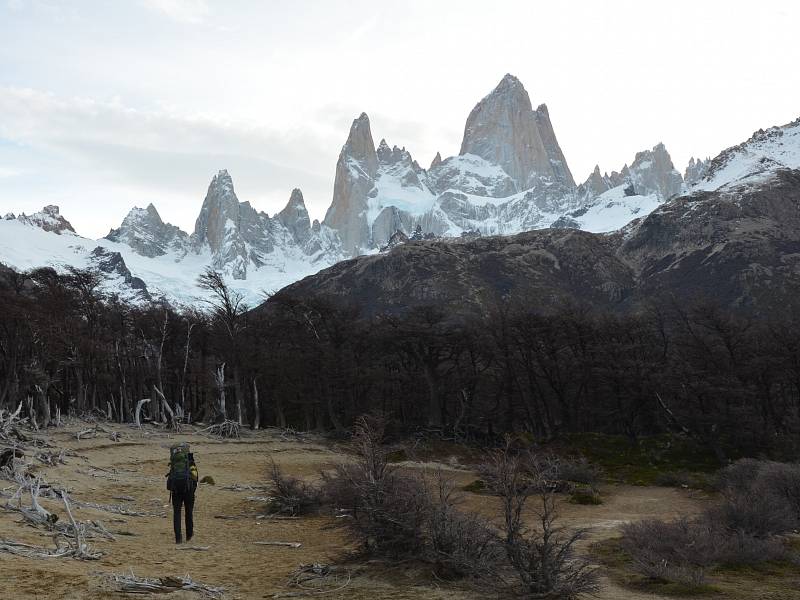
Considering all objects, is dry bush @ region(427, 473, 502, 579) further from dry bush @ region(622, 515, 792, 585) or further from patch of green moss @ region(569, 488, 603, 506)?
patch of green moss @ region(569, 488, 603, 506)

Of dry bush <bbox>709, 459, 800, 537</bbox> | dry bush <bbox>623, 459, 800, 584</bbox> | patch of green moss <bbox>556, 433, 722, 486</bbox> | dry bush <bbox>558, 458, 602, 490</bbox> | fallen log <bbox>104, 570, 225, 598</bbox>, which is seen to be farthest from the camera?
patch of green moss <bbox>556, 433, 722, 486</bbox>

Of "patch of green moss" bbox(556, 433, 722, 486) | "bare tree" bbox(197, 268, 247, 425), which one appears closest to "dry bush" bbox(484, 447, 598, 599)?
"patch of green moss" bbox(556, 433, 722, 486)

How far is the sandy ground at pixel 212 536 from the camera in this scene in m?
8.54

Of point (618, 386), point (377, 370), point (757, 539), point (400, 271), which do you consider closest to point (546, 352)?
point (618, 386)

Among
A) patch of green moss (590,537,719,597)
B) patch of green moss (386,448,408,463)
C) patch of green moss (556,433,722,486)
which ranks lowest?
patch of green moss (556,433,722,486)

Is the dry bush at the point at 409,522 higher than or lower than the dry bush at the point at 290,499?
higher

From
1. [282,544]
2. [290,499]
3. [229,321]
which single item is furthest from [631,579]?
[229,321]

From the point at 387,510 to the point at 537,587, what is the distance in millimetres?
2824

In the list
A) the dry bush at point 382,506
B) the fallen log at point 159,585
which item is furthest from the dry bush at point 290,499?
the fallen log at point 159,585

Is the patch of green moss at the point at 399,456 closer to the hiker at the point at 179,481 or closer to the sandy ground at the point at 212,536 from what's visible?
the sandy ground at the point at 212,536

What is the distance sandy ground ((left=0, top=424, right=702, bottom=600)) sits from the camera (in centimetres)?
854

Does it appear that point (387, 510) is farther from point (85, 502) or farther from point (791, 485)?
point (791, 485)

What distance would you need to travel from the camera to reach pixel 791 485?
53.7ft

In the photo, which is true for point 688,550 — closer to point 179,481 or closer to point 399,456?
point 179,481
